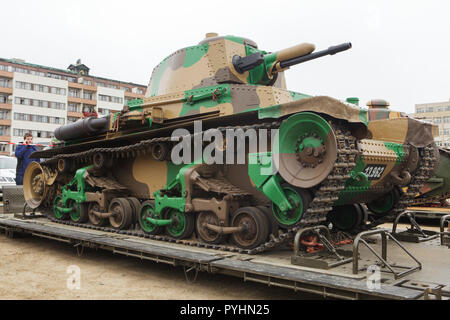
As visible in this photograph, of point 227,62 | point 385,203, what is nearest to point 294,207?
point 227,62

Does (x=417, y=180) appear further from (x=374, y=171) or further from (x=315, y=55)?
(x=315, y=55)

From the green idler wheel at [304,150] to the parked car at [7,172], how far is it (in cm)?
1405

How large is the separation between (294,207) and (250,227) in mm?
876

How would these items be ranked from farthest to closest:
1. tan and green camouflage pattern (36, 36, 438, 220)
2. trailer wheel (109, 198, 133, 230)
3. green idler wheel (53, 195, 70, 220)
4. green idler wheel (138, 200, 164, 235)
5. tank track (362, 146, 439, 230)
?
1. green idler wheel (53, 195, 70, 220)
2. trailer wheel (109, 198, 133, 230)
3. tank track (362, 146, 439, 230)
4. green idler wheel (138, 200, 164, 235)
5. tan and green camouflage pattern (36, 36, 438, 220)

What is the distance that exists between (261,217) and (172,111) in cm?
311

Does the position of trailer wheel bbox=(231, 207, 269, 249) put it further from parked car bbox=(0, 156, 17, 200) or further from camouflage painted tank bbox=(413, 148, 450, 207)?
parked car bbox=(0, 156, 17, 200)

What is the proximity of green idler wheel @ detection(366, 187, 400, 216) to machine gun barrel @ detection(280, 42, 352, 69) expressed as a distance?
323cm

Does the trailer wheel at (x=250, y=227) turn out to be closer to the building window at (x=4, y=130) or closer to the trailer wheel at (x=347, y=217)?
the trailer wheel at (x=347, y=217)

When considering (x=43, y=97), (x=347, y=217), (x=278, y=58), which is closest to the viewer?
(x=278, y=58)

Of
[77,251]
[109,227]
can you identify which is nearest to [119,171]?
[109,227]

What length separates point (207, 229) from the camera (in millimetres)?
8016

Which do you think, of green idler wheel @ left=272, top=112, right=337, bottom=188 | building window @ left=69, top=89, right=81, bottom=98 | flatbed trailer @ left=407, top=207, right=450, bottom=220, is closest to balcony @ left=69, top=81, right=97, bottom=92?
building window @ left=69, top=89, right=81, bottom=98

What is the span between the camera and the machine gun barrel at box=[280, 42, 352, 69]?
321 inches
